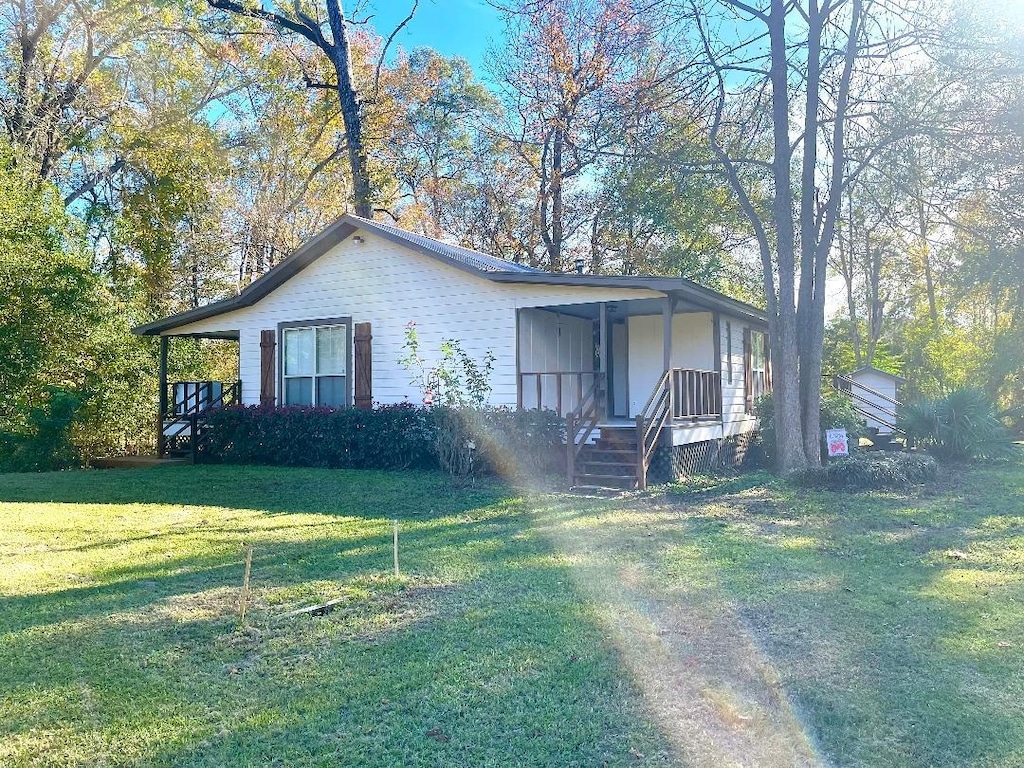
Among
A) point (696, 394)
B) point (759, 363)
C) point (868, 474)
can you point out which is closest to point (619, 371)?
point (696, 394)

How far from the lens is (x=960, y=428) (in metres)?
12.9

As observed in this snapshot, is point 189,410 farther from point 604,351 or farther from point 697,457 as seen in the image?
point 697,457

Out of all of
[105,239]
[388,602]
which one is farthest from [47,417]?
[388,602]

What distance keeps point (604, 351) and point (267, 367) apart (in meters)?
6.32

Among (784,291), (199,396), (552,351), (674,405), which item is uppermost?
(784,291)

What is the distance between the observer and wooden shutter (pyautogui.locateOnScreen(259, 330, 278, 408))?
13.9 meters

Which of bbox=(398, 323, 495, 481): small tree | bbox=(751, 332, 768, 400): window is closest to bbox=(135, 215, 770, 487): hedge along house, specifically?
bbox=(398, 323, 495, 481): small tree

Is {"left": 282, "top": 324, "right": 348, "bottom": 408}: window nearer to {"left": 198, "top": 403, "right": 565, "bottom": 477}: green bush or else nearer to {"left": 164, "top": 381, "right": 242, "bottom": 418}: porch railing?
{"left": 198, "top": 403, "right": 565, "bottom": 477}: green bush

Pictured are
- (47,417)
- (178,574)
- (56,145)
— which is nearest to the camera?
(178,574)

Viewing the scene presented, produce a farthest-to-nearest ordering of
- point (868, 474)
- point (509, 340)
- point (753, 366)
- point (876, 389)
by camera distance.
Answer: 1. point (876, 389)
2. point (753, 366)
3. point (509, 340)
4. point (868, 474)

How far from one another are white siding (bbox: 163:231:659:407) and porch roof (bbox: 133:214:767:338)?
0.59 ft

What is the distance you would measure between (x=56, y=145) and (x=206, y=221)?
4.07 m

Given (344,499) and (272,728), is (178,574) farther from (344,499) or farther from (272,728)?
(344,499)

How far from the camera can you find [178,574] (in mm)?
5809
